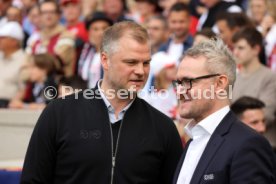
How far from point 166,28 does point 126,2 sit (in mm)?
2928

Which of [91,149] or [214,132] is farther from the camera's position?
[91,149]

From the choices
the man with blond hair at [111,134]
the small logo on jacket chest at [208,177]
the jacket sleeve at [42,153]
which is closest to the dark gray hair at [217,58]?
the man with blond hair at [111,134]

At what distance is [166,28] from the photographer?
12094 mm

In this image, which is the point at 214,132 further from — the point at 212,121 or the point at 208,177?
the point at 208,177

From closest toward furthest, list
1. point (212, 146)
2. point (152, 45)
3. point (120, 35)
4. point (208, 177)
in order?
1. point (208, 177)
2. point (212, 146)
3. point (120, 35)
4. point (152, 45)

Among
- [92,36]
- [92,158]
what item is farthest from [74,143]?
[92,36]

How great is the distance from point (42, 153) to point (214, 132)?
1.11m

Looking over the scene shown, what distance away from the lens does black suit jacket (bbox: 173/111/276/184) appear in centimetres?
432

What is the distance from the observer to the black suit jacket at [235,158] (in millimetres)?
4316

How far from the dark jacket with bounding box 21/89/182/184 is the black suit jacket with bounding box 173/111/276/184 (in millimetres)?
633

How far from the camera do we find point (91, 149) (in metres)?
5.09

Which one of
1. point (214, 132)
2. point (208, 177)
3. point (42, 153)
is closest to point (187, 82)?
point (214, 132)

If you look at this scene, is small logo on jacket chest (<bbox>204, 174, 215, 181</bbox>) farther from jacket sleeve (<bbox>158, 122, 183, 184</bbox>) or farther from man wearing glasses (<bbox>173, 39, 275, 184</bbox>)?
jacket sleeve (<bbox>158, 122, 183, 184</bbox>)

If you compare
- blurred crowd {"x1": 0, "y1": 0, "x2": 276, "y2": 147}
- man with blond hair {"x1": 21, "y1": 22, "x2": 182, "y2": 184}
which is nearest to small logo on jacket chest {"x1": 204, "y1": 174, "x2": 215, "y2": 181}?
man with blond hair {"x1": 21, "y1": 22, "x2": 182, "y2": 184}
